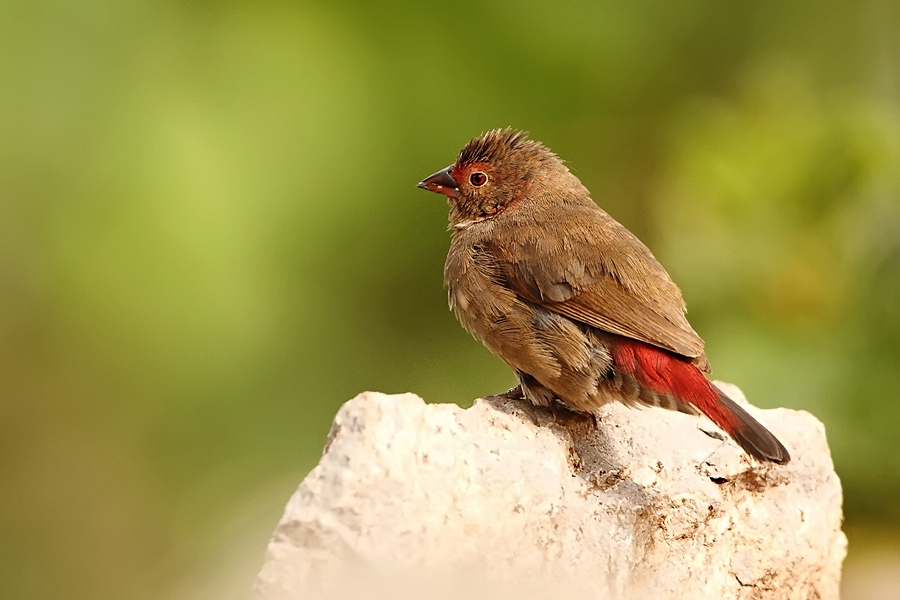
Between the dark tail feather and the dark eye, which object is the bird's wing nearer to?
the dark tail feather

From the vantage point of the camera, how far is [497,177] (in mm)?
4352

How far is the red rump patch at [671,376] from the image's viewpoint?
3.42 meters

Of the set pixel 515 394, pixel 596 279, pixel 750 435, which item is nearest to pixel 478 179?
pixel 596 279

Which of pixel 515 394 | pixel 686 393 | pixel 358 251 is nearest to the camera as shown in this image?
pixel 686 393

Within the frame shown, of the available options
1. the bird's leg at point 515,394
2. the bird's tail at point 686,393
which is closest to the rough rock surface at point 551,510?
the bird's leg at point 515,394

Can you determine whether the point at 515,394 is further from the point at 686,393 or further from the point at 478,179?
the point at 478,179

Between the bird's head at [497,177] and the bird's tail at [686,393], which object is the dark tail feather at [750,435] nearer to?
the bird's tail at [686,393]

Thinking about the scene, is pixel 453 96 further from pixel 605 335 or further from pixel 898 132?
pixel 605 335

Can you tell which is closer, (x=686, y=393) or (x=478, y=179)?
(x=686, y=393)

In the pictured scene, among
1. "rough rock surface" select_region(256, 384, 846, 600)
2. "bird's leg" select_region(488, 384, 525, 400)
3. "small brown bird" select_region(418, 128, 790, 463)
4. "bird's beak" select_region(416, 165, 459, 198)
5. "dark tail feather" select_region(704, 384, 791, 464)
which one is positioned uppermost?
"bird's beak" select_region(416, 165, 459, 198)

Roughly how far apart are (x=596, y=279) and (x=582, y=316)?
0.48ft

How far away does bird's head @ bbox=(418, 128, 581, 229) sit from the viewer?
4324mm

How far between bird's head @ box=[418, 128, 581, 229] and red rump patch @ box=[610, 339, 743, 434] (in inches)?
35.1

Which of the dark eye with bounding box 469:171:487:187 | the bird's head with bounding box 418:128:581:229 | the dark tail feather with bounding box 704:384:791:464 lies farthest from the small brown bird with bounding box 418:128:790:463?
the dark eye with bounding box 469:171:487:187
